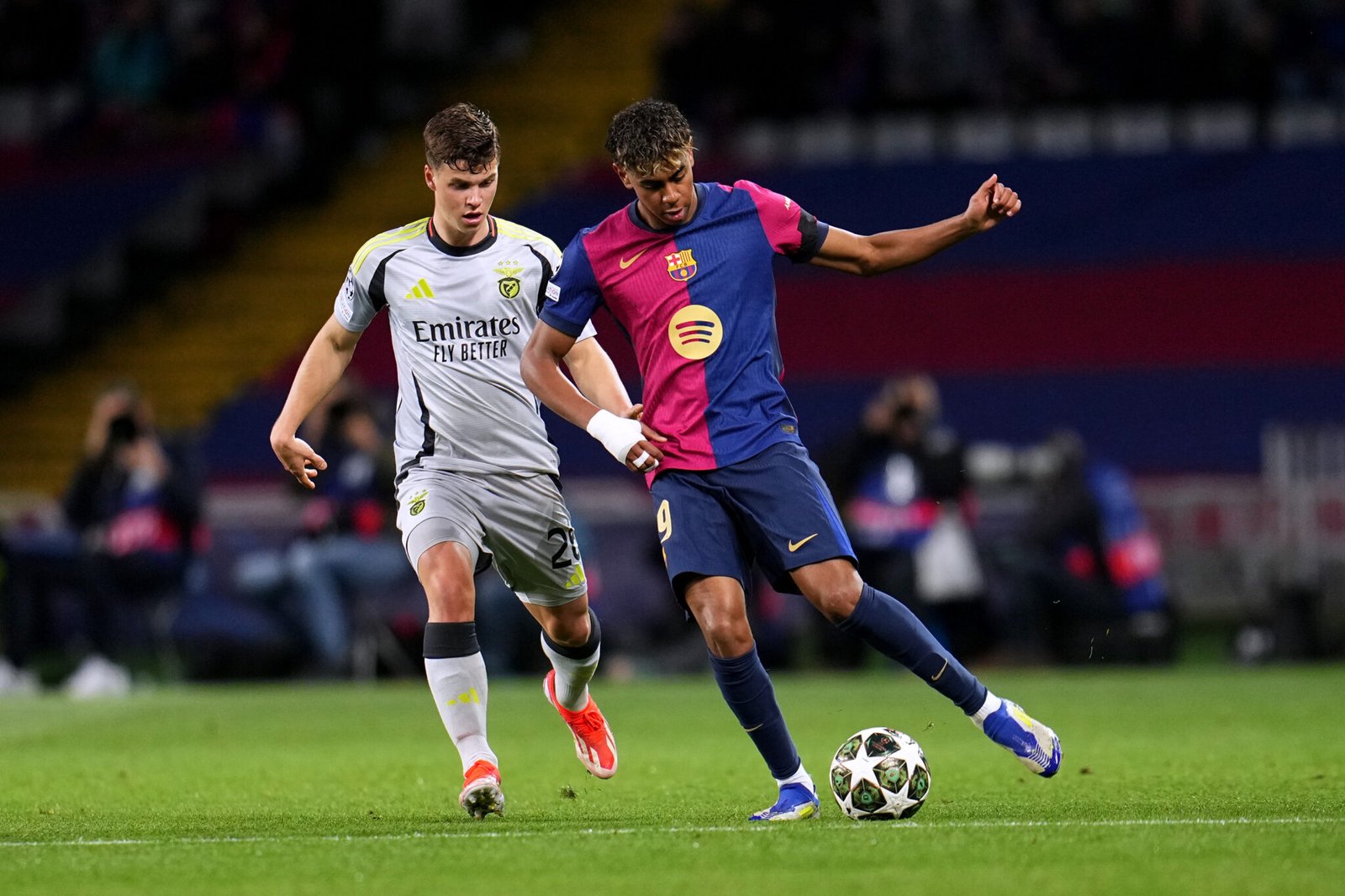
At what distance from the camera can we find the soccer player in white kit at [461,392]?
23.0 ft

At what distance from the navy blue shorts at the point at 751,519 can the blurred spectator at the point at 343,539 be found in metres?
8.11

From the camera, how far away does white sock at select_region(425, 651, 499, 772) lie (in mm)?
6875

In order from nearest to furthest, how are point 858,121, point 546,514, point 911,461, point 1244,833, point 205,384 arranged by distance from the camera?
point 1244,833 < point 546,514 < point 911,461 < point 858,121 < point 205,384

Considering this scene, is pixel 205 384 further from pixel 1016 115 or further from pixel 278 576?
pixel 1016 115

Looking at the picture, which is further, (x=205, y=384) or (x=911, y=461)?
(x=205, y=384)

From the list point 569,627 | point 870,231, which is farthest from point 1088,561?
point 569,627

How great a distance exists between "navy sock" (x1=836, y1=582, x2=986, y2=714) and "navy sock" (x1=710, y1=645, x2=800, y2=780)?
0.31 m

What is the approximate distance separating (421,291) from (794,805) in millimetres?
2240

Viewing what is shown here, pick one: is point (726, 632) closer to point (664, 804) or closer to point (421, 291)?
point (664, 804)

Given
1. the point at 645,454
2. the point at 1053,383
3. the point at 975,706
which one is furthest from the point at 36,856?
the point at 1053,383

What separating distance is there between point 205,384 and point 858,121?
290 inches

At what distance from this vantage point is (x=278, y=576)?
14977 mm

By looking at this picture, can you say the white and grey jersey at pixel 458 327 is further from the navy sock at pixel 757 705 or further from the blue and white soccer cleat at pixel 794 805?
the blue and white soccer cleat at pixel 794 805

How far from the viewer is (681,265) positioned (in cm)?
663
